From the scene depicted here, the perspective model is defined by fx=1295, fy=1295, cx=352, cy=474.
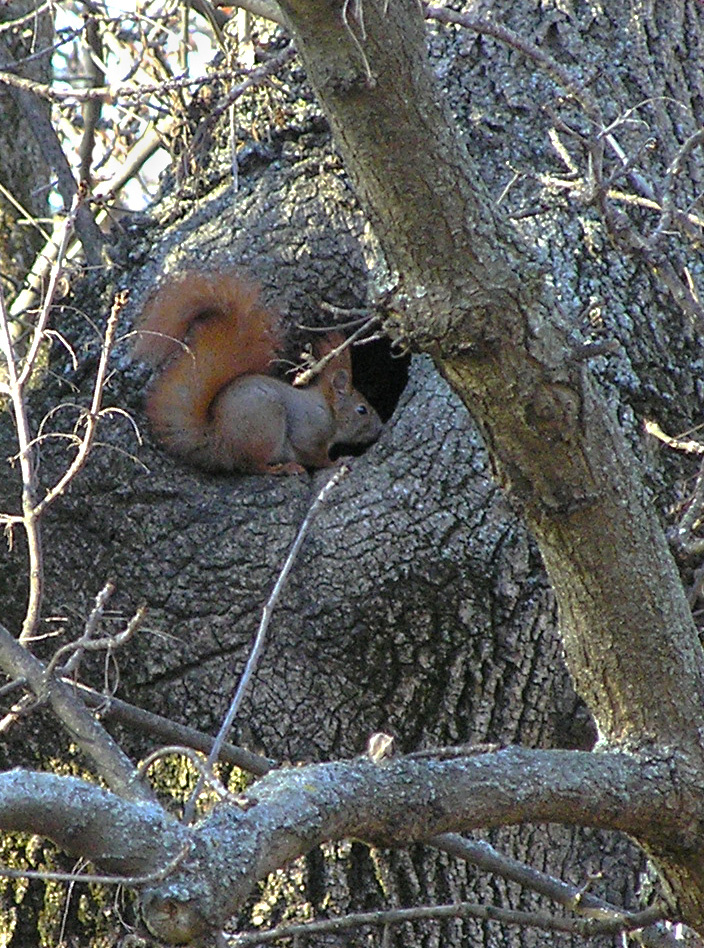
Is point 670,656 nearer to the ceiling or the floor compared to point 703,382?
nearer to the floor

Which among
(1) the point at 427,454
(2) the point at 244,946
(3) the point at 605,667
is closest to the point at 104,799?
(2) the point at 244,946

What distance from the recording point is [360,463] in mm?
2539

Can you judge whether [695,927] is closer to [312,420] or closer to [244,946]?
[244,946]

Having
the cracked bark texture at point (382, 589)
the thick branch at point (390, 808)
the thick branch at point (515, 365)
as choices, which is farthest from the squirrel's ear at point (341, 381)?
the thick branch at point (390, 808)

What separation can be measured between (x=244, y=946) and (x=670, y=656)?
76cm

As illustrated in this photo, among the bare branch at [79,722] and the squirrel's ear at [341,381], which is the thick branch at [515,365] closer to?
the bare branch at [79,722]

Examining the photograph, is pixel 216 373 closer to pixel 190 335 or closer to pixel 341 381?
pixel 190 335

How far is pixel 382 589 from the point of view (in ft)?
7.78

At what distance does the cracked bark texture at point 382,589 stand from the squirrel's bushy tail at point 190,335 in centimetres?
5

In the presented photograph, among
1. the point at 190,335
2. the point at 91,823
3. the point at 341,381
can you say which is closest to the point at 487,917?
the point at 91,823

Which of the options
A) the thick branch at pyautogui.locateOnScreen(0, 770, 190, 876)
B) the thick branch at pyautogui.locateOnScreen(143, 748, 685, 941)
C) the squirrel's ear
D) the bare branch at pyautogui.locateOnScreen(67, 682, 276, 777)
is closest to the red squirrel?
the bare branch at pyautogui.locateOnScreen(67, 682, 276, 777)

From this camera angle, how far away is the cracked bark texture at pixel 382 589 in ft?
7.83

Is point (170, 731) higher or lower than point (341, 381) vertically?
lower

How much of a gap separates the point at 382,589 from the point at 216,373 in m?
0.86
